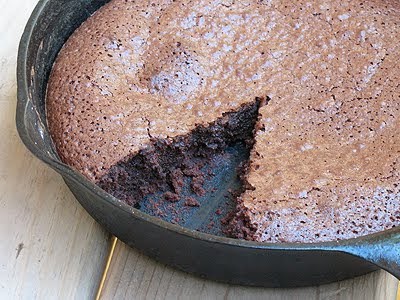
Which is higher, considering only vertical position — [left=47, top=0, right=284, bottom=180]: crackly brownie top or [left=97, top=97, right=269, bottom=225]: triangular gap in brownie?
[left=47, top=0, right=284, bottom=180]: crackly brownie top

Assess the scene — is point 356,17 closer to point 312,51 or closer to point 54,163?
point 312,51

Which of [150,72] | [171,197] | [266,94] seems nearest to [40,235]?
[171,197]

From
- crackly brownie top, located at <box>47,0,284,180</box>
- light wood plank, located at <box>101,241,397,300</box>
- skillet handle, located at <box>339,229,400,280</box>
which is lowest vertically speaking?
light wood plank, located at <box>101,241,397,300</box>

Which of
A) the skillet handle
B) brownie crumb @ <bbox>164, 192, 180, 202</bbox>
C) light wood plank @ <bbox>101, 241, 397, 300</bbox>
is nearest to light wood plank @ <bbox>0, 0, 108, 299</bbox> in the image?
light wood plank @ <bbox>101, 241, 397, 300</bbox>

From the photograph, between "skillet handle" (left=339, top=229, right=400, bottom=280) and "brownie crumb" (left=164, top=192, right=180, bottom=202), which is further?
"brownie crumb" (left=164, top=192, right=180, bottom=202)

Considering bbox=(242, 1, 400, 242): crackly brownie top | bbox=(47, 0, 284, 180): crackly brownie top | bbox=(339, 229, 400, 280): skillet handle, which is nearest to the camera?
bbox=(339, 229, 400, 280): skillet handle

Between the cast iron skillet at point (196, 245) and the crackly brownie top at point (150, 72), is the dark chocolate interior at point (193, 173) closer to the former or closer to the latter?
the crackly brownie top at point (150, 72)

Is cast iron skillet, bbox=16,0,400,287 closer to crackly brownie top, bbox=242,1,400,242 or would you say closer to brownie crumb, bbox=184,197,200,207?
crackly brownie top, bbox=242,1,400,242
